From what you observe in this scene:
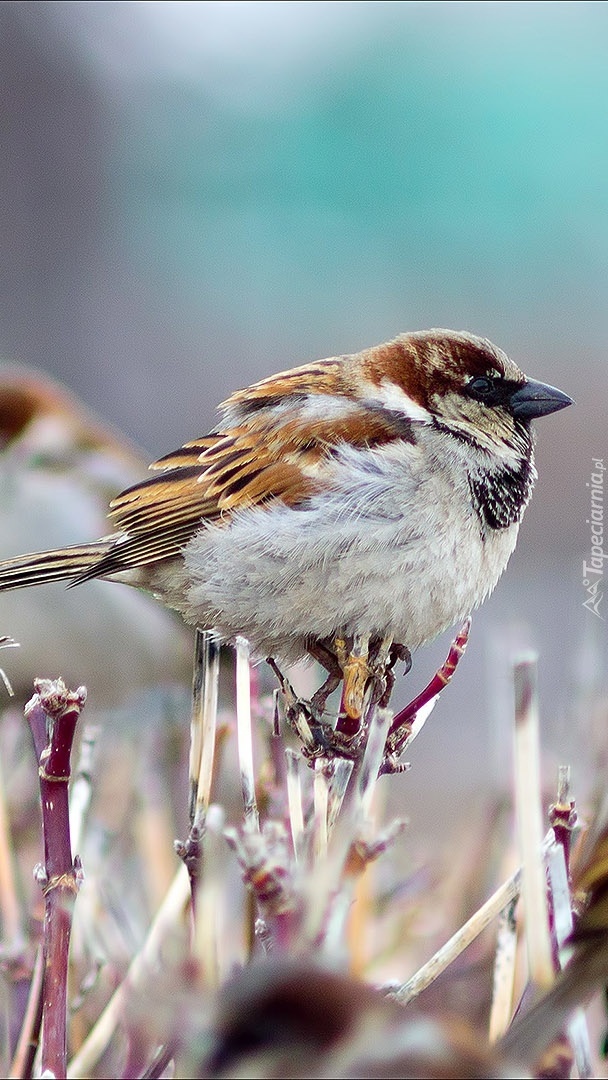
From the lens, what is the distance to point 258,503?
3.90 feet

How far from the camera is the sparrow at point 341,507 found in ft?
3.61

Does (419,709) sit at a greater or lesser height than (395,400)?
lesser

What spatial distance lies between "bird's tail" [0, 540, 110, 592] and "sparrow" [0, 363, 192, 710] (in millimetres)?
213

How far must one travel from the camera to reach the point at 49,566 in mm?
1155

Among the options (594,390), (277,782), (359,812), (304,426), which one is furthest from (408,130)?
(359,812)

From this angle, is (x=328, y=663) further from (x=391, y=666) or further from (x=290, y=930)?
(x=290, y=930)

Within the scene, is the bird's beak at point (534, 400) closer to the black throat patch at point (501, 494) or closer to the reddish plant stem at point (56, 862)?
the black throat patch at point (501, 494)

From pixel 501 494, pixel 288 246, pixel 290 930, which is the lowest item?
pixel 290 930

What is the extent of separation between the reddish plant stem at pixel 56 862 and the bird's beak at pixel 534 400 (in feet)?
2.46

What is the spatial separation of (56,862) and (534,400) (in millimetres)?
788

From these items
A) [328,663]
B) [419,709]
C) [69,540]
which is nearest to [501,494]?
[328,663]

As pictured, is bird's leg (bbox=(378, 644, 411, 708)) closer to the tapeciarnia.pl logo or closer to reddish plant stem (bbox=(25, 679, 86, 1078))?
the tapeciarnia.pl logo

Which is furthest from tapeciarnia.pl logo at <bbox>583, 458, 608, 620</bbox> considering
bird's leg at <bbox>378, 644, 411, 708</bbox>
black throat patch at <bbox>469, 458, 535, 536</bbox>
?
bird's leg at <bbox>378, 644, 411, 708</bbox>

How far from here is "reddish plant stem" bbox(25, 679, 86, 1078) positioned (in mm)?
572
